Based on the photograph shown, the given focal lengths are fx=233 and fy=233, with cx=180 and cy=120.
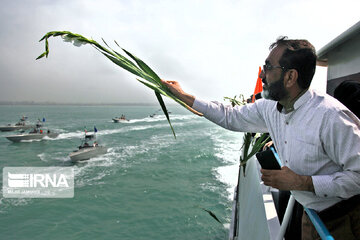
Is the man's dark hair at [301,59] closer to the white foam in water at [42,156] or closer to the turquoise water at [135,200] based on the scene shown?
the turquoise water at [135,200]

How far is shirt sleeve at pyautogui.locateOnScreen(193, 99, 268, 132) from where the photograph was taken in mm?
1886

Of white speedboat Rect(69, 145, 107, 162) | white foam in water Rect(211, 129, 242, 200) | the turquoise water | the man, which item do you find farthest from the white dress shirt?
white speedboat Rect(69, 145, 107, 162)

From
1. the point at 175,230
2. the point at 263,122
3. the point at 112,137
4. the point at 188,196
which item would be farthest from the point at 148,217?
the point at 112,137

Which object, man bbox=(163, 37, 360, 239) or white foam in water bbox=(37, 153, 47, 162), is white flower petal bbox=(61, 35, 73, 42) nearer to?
man bbox=(163, 37, 360, 239)

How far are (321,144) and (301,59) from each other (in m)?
0.56

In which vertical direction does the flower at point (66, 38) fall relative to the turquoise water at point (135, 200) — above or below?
above

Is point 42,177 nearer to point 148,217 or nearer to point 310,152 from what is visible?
point 148,217

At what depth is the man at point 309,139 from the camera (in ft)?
4.15

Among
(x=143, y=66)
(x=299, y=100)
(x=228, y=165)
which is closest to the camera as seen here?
(x=299, y=100)

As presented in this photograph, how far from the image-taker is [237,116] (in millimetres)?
1943

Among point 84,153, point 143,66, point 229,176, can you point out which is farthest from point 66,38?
point 84,153

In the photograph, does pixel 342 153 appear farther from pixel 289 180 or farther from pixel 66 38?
pixel 66 38

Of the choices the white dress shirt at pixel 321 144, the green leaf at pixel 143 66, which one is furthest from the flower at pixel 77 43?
the white dress shirt at pixel 321 144

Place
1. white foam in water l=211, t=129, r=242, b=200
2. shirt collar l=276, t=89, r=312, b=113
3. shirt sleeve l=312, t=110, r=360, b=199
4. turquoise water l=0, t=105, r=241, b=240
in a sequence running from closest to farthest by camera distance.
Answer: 1. shirt sleeve l=312, t=110, r=360, b=199
2. shirt collar l=276, t=89, r=312, b=113
3. turquoise water l=0, t=105, r=241, b=240
4. white foam in water l=211, t=129, r=242, b=200
